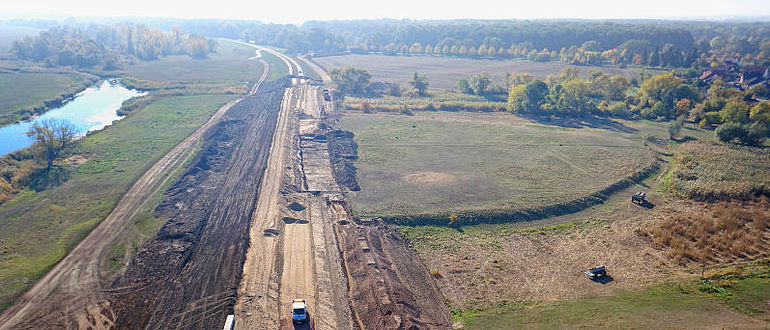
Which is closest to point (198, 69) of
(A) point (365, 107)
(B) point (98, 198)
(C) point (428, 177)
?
(A) point (365, 107)

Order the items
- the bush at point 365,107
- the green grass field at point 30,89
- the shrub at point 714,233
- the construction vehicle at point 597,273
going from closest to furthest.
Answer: the construction vehicle at point 597,273 → the shrub at point 714,233 → the green grass field at point 30,89 → the bush at point 365,107

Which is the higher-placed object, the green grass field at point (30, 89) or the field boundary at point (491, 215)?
the green grass field at point (30, 89)

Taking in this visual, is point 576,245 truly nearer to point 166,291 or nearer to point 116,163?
point 166,291

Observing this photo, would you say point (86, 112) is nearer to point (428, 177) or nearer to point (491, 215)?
point (428, 177)

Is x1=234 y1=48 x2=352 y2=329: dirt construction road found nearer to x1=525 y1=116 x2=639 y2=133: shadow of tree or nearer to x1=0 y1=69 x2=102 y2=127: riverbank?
x1=525 y1=116 x2=639 y2=133: shadow of tree

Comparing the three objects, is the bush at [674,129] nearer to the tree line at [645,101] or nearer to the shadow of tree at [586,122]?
the tree line at [645,101]

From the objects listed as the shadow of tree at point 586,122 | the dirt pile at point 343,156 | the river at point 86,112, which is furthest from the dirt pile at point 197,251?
the shadow of tree at point 586,122

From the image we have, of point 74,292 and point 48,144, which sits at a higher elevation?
point 48,144

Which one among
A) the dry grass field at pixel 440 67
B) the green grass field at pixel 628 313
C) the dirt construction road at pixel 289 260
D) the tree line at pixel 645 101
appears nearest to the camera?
the green grass field at pixel 628 313
